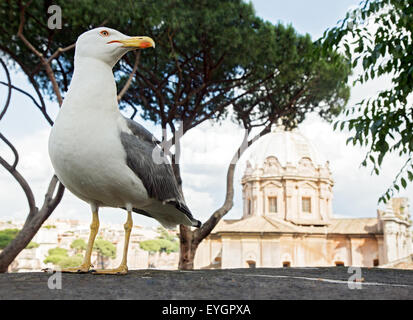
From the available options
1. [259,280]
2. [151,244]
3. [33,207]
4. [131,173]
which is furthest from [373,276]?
[151,244]

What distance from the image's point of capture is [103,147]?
3.23 meters

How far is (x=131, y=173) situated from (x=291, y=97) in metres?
11.4

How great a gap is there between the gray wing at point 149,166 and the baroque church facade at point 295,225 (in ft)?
85.0

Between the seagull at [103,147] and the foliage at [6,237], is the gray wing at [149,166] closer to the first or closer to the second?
the seagull at [103,147]

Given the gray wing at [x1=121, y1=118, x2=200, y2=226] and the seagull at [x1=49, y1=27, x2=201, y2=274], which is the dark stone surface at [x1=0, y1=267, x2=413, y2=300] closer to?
the seagull at [x1=49, y1=27, x2=201, y2=274]

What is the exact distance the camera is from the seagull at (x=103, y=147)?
3.23 meters

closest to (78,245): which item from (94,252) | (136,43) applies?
(94,252)

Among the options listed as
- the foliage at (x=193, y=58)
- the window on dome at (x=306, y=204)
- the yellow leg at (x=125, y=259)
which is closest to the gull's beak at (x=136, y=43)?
the yellow leg at (x=125, y=259)

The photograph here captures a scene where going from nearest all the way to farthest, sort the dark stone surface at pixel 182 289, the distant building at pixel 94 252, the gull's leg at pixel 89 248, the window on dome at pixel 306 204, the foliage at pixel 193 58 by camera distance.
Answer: the dark stone surface at pixel 182 289 → the gull's leg at pixel 89 248 → the foliage at pixel 193 58 → the window on dome at pixel 306 204 → the distant building at pixel 94 252

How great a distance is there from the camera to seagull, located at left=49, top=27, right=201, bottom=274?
3.23 meters

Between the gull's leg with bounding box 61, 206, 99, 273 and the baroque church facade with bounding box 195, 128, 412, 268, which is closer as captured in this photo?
the gull's leg with bounding box 61, 206, 99, 273

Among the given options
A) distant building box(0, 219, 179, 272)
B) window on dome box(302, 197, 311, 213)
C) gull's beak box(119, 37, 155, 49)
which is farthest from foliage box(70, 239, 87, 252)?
gull's beak box(119, 37, 155, 49)

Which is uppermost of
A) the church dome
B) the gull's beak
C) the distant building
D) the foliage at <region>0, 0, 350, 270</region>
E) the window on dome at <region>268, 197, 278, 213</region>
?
the church dome
